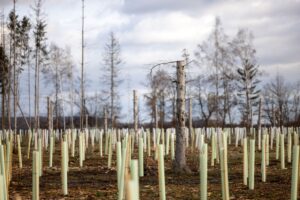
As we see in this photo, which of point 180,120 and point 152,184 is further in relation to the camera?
point 180,120

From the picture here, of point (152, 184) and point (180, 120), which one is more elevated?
point (180, 120)

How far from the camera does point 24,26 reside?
103 ft

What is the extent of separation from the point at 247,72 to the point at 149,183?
27.1m

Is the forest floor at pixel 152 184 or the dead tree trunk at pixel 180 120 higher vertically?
the dead tree trunk at pixel 180 120

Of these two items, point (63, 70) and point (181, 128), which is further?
point (63, 70)

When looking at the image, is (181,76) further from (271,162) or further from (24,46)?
(24,46)

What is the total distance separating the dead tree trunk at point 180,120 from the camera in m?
12.6

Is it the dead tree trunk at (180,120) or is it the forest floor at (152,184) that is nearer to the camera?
the forest floor at (152,184)

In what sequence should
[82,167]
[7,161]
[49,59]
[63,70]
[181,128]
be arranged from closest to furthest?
[7,161], [181,128], [82,167], [49,59], [63,70]

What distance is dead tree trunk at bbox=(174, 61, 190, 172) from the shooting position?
41.2 ft

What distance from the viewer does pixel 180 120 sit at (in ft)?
41.9

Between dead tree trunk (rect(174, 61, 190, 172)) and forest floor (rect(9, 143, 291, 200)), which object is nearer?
forest floor (rect(9, 143, 291, 200))

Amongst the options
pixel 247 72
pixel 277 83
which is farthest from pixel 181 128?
pixel 277 83

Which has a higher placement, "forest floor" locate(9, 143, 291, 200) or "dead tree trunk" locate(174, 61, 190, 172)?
"dead tree trunk" locate(174, 61, 190, 172)
